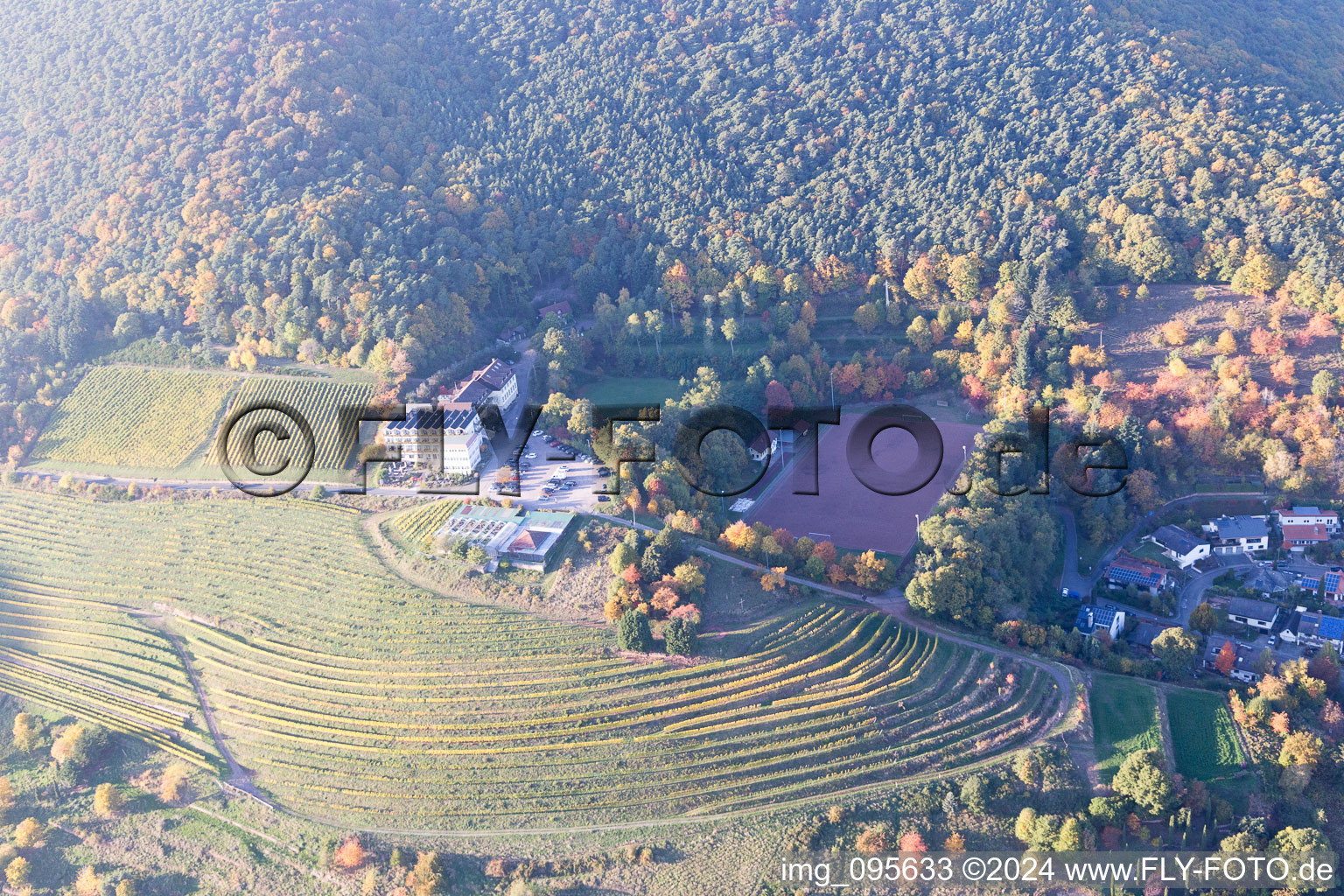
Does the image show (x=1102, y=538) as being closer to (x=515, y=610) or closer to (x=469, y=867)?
(x=515, y=610)

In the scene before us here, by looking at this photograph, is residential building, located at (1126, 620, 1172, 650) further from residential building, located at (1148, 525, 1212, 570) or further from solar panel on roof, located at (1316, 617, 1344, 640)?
solar panel on roof, located at (1316, 617, 1344, 640)

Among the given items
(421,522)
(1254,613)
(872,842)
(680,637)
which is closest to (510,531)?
(421,522)

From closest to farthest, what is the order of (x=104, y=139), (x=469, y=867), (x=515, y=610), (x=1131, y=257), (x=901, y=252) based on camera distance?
(x=469, y=867) < (x=515, y=610) < (x=1131, y=257) < (x=901, y=252) < (x=104, y=139)

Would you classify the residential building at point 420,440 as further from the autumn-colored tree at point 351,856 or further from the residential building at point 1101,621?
the residential building at point 1101,621

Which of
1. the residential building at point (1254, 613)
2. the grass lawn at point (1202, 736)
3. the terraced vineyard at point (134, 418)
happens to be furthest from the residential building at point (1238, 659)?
the terraced vineyard at point (134, 418)

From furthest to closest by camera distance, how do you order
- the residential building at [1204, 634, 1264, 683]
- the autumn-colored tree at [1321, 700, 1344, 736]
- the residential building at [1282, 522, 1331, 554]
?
1. the residential building at [1282, 522, 1331, 554]
2. the residential building at [1204, 634, 1264, 683]
3. the autumn-colored tree at [1321, 700, 1344, 736]

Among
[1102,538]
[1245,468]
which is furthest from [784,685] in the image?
[1245,468]

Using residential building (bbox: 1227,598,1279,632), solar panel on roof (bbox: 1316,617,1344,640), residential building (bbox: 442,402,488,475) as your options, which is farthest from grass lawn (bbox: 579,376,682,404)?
solar panel on roof (bbox: 1316,617,1344,640)
